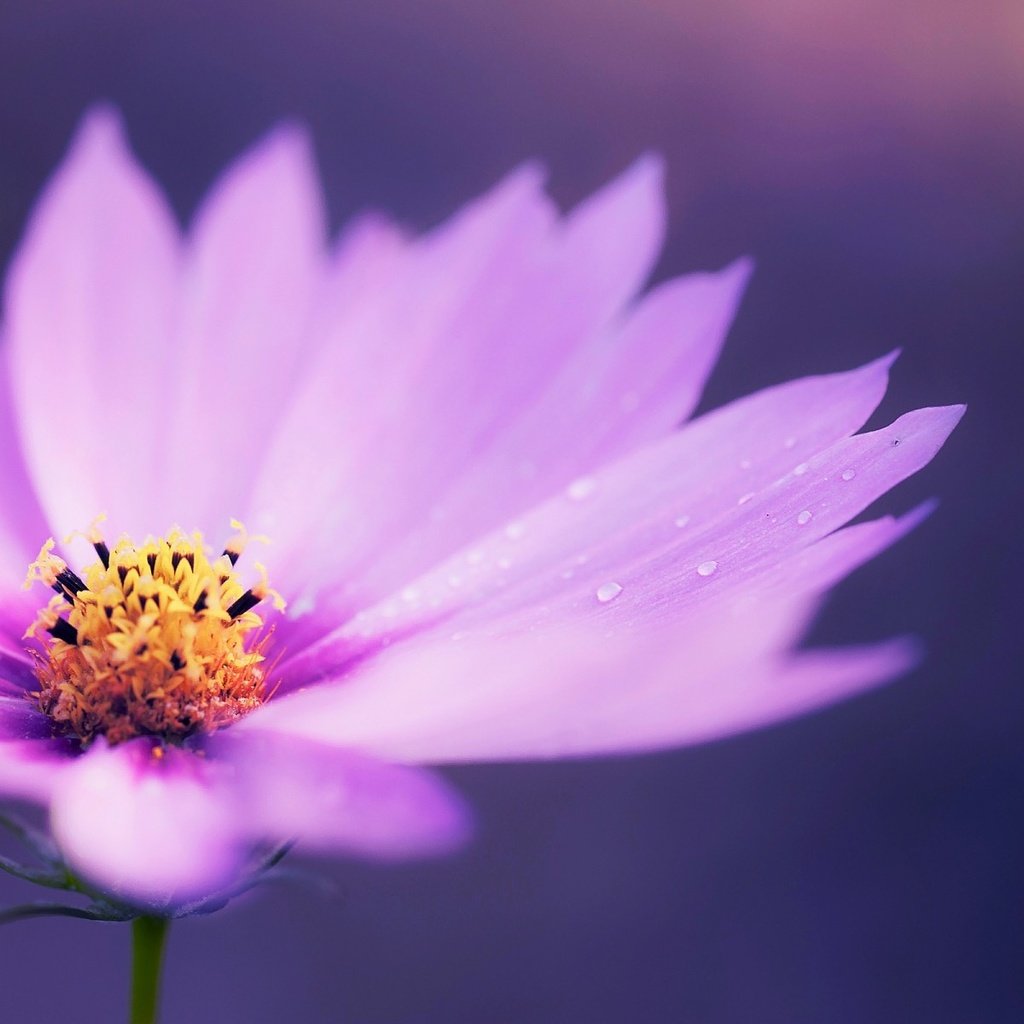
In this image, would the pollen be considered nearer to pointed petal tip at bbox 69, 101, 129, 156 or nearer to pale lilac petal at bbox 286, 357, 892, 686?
pale lilac petal at bbox 286, 357, 892, 686

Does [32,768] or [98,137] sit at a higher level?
[98,137]

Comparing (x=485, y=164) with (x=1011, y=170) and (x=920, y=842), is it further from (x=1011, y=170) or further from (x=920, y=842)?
(x=920, y=842)

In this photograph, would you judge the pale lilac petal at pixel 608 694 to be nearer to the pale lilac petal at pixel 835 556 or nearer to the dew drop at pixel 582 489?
the pale lilac petal at pixel 835 556

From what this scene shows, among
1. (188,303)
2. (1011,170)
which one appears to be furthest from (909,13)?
(188,303)

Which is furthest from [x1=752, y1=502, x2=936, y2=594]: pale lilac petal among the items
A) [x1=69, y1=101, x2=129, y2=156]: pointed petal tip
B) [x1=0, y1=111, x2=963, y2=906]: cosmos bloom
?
[x1=69, y1=101, x2=129, y2=156]: pointed petal tip

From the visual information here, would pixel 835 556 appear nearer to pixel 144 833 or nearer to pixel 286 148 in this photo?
pixel 144 833

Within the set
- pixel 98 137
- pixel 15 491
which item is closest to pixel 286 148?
pixel 98 137
